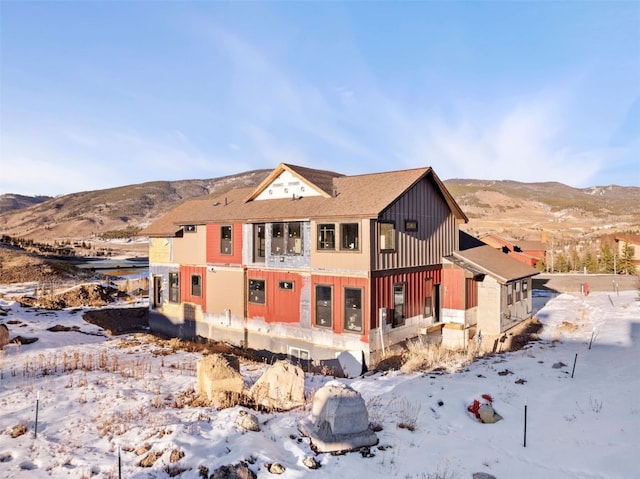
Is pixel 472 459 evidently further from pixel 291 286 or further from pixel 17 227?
pixel 17 227

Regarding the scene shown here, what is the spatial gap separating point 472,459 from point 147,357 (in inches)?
550

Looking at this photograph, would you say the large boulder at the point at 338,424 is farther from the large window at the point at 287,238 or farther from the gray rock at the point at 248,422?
the large window at the point at 287,238

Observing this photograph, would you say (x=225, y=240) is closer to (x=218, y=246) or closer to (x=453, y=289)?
(x=218, y=246)

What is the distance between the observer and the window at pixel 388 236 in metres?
17.9

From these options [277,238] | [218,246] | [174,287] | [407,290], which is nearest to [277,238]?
[277,238]

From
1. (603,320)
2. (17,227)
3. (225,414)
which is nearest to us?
(225,414)

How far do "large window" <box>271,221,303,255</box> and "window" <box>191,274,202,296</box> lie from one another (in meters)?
6.37

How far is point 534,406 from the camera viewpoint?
35.0 feet

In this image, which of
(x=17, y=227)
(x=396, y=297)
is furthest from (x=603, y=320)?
(x=17, y=227)

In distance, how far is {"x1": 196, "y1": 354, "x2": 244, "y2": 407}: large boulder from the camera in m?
10.5

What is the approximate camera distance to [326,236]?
18141 millimetres

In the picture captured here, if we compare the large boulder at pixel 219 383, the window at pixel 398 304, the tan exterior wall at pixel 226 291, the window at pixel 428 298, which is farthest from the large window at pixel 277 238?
the large boulder at pixel 219 383

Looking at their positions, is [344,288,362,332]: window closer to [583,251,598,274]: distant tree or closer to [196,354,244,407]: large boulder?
[196,354,244,407]: large boulder

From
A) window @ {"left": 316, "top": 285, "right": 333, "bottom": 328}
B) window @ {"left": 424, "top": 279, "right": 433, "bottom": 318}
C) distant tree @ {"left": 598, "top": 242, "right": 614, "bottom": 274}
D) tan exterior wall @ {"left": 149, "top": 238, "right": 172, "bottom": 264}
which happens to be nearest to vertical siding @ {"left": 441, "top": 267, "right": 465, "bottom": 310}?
window @ {"left": 424, "top": 279, "right": 433, "bottom": 318}
